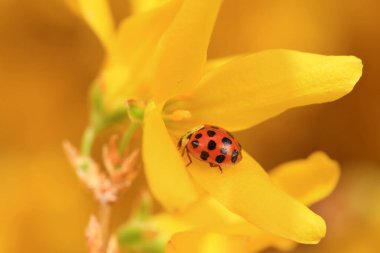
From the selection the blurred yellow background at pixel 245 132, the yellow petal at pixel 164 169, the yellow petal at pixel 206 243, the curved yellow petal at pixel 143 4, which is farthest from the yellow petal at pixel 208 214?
the blurred yellow background at pixel 245 132

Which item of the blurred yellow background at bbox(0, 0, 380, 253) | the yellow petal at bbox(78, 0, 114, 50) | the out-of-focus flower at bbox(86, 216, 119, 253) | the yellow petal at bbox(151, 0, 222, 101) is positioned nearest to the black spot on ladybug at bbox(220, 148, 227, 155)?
the yellow petal at bbox(151, 0, 222, 101)

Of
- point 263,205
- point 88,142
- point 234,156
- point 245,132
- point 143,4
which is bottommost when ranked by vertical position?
point 263,205

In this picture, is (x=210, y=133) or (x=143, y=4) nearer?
(x=210, y=133)

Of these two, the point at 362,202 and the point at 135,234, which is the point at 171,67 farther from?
the point at 362,202

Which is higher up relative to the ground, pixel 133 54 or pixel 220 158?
pixel 133 54

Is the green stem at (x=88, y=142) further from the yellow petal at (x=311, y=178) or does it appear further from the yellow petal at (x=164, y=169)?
the yellow petal at (x=311, y=178)

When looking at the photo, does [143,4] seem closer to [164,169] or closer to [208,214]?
[208,214]

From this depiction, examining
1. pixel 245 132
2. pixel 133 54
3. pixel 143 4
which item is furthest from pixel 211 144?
pixel 245 132
